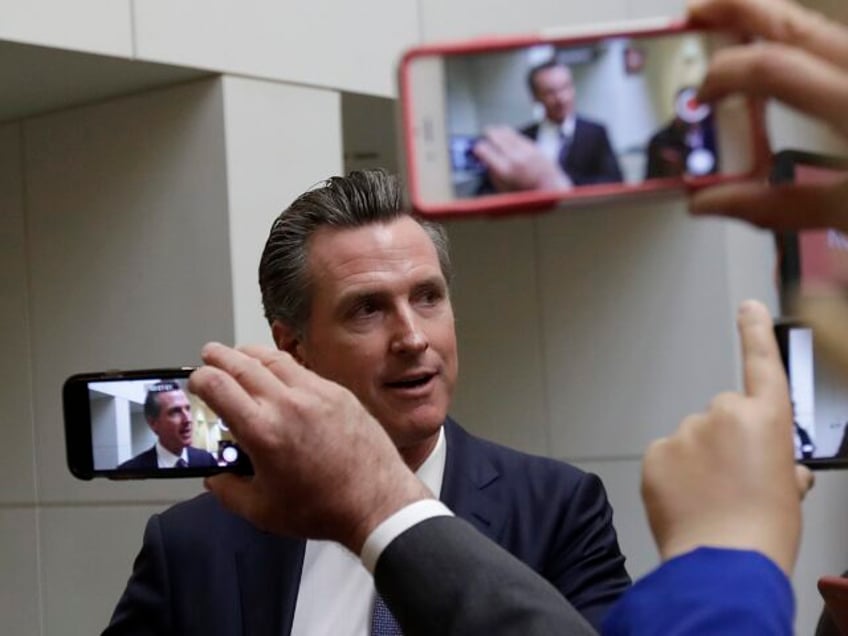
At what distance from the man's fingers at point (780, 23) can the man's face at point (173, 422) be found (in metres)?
1.14

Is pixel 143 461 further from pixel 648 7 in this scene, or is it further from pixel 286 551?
pixel 648 7

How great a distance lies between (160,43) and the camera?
168 inches

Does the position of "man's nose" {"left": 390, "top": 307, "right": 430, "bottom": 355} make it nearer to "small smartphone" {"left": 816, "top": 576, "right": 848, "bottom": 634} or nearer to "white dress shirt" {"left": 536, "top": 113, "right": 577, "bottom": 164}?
"small smartphone" {"left": 816, "top": 576, "right": 848, "bottom": 634}

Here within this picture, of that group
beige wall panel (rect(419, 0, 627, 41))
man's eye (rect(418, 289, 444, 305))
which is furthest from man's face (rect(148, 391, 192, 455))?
beige wall panel (rect(419, 0, 627, 41))

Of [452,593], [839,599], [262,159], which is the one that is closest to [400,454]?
[839,599]

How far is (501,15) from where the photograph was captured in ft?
18.4

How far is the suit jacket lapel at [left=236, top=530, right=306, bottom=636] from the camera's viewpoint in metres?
2.33

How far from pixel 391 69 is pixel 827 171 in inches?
168

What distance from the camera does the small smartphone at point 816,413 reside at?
1.47 metres

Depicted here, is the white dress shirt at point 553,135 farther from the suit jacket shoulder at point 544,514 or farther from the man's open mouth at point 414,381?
the man's open mouth at point 414,381

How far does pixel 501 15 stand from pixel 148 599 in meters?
3.53

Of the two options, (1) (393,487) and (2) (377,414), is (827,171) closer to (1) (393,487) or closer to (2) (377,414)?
(1) (393,487)

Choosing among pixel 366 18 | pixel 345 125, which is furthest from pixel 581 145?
pixel 345 125

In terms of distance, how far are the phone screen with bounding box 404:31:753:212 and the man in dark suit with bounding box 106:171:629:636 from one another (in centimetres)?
124
